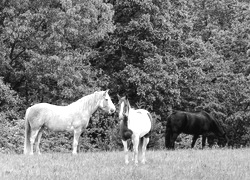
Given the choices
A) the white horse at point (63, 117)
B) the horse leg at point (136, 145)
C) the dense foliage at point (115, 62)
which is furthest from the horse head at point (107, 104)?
the dense foliage at point (115, 62)

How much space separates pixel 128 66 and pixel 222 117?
9067 millimetres

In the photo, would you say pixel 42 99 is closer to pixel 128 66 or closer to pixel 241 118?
pixel 128 66

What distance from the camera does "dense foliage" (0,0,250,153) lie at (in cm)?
2533

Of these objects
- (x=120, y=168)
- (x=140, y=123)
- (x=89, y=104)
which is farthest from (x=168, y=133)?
(x=120, y=168)

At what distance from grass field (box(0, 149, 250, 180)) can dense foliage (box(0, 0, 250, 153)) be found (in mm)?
7587

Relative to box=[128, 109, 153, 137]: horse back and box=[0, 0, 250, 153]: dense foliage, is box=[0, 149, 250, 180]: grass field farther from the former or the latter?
box=[0, 0, 250, 153]: dense foliage

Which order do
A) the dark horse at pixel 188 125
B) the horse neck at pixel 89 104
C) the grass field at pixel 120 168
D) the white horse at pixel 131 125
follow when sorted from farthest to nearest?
the dark horse at pixel 188 125 → the horse neck at pixel 89 104 → the white horse at pixel 131 125 → the grass field at pixel 120 168

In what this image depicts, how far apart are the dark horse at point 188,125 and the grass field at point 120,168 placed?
5786mm

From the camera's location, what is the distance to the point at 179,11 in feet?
109

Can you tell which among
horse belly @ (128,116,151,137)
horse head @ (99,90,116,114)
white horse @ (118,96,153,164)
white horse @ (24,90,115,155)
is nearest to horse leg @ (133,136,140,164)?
white horse @ (118,96,153,164)

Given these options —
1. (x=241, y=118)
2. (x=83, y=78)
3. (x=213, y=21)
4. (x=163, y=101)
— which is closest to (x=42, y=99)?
(x=83, y=78)

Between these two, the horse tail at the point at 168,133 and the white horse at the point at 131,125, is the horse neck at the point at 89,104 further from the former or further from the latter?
the horse tail at the point at 168,133

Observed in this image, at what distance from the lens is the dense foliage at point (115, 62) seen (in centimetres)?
2533

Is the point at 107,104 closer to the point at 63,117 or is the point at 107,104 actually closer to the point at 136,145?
the point at 63,117
